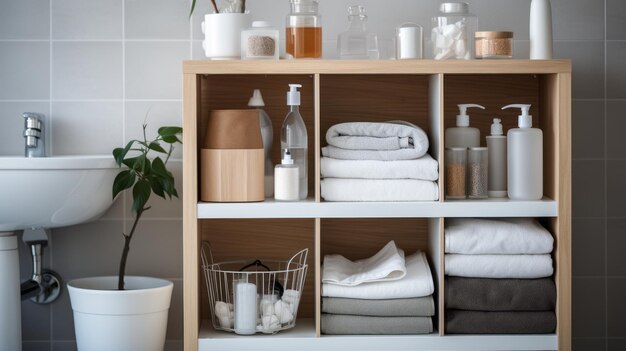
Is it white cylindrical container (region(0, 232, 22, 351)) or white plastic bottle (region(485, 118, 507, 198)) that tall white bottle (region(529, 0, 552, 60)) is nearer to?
white plastic bottle (region(485, 118, 507, 198))

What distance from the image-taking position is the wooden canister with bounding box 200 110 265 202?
1944 millimetres

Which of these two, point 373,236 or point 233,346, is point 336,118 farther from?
point 233,346

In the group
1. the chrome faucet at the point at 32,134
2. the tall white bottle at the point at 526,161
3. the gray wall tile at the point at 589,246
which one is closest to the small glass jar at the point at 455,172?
the tall white bottle at the point at 526,161

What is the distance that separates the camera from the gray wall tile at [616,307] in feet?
7.69

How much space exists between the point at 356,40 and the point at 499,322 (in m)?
0.83

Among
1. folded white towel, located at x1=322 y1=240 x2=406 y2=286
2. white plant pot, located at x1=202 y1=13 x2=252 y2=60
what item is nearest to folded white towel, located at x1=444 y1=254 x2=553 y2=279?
folded white towel, located at x1=322 y1=240 x2=406 y2=286

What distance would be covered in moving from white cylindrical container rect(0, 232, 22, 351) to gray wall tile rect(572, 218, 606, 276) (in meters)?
1.61

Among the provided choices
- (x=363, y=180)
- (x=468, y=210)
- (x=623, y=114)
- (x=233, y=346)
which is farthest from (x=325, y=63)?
(x=623, y=114)

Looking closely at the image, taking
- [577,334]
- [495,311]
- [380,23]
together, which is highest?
[380,23]

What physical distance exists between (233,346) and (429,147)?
0.75m

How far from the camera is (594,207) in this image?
7.63 ft

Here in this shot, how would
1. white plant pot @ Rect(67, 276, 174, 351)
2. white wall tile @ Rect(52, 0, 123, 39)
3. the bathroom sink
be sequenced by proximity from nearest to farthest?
the bathroom sink, white plant pot @ Rect(67, 276, 174, 351), white wall tile @ Rect(52, 0, 123, 39)

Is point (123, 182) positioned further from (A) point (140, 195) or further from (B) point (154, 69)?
(B) point (154, 69)

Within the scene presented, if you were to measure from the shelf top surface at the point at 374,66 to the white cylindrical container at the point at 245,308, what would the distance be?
55cm
